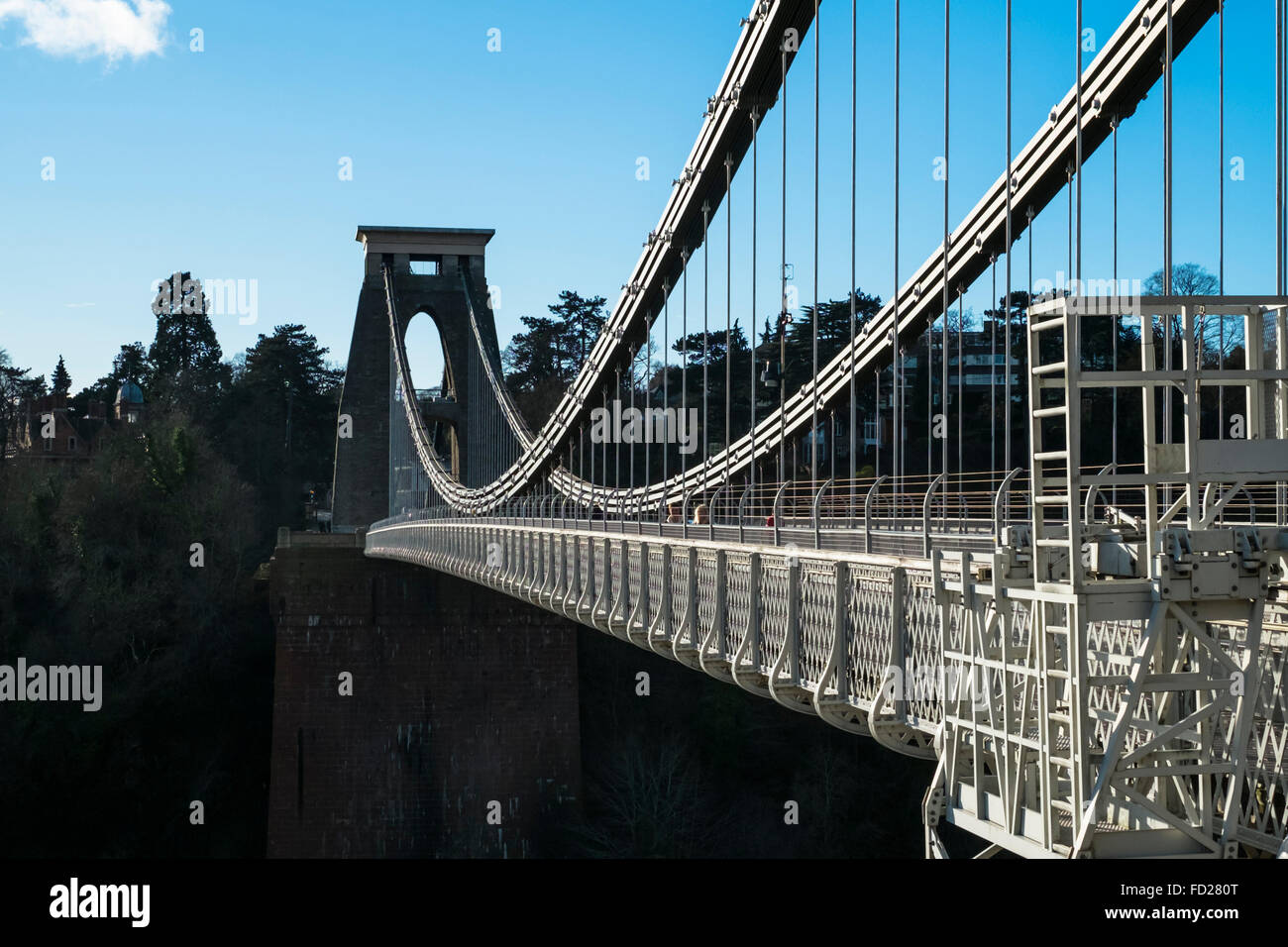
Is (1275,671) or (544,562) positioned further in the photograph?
(544,562)

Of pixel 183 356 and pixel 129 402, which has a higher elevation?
pixel 183 356

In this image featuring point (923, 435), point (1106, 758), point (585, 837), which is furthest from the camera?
point (585, 837)

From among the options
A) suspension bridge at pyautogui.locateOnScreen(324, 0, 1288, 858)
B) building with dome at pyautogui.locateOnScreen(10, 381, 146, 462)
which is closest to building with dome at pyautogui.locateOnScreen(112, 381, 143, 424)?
building with dome at pyautogui.locateOnScreen(10, 381, 146, 462)

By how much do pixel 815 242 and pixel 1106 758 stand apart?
875cm

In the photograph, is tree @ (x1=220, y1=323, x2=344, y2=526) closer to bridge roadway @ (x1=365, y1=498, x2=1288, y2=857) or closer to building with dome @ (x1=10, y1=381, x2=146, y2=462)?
building with dome @ (x1=10, y1=381, x2=146, y2=462)

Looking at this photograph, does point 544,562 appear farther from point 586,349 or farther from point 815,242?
point 586,349

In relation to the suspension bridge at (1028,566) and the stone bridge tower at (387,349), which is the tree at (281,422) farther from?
the suspension bridge at (1028,566)

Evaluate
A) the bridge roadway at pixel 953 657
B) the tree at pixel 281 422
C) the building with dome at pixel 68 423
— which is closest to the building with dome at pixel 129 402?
the building with dome at pixel 68 423

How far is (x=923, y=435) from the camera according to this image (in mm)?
25859

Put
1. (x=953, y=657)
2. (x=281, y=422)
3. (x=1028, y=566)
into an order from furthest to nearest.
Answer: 1. (x=281, y=422)
2. (x=953, y=657)
3. (x=1028, y=566)

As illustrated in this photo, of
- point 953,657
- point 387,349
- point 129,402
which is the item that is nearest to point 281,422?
point 129,402

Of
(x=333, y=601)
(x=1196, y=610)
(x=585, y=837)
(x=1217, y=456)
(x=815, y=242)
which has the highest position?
(x=815, y=242)

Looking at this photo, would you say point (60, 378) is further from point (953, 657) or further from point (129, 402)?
point (953, 657)

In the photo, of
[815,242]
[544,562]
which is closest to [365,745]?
[544,562]
